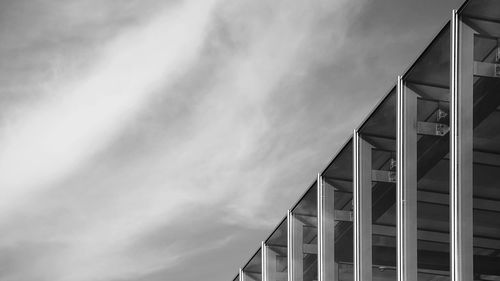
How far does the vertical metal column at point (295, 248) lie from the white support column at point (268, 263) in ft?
7.04

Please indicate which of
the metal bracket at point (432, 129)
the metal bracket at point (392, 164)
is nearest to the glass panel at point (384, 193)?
the metal bracket at point (392, 164)

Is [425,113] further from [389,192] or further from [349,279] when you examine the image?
[349,279]

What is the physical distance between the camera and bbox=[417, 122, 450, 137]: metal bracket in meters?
19.3

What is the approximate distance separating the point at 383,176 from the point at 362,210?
1565mm

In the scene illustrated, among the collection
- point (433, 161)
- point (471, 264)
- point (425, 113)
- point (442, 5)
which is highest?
point (442, 5)

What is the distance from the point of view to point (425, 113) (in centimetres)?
2041

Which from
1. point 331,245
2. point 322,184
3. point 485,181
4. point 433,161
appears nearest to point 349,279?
point 331,245

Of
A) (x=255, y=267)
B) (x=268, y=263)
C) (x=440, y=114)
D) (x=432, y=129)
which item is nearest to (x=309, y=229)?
(x=268, y=263)

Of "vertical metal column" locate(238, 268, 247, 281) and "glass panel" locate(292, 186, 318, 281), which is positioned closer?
"glass panel" locate(292, 186, 318, 281)

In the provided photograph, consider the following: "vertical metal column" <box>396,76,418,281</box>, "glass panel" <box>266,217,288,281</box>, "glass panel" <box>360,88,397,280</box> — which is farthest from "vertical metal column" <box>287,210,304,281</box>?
"vertical metal column" <box>396,76,418,281</box>

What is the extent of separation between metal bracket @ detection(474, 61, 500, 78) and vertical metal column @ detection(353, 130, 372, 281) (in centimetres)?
589

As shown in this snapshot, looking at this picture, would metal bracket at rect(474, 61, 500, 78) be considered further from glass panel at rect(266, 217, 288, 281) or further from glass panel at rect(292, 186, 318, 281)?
glass panel at rect(266, 217, 288, 281)

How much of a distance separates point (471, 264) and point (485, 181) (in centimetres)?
159

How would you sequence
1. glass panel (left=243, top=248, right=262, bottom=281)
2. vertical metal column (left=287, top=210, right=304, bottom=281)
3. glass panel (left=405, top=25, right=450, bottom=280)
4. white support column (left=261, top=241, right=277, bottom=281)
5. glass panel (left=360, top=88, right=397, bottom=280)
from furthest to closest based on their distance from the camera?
glass panel (left=243, top=248, right=262, bottom=281) < white support column (left=261, top=241, right=277, bottom=281) < vertical metal column (left=287, top=210, right=304, bottom=281) < glass panel (left=360, top=88, right=397, bottom=280) < glass panel (left=405, top=25, right=450, bottom=280)
